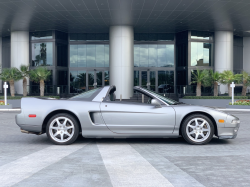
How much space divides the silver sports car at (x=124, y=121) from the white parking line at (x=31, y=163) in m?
0.47

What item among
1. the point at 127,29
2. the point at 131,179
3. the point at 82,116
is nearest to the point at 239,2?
the point at 127,29

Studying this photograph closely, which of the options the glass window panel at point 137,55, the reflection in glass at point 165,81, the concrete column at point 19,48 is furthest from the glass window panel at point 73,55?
the reflection in glass at point 165,81

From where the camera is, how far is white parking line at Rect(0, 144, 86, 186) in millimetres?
3984

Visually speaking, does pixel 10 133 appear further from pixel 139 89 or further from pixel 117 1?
pixel 117 1

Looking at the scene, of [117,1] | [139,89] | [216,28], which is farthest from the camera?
[216,28]

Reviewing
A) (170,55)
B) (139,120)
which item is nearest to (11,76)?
(170,55)

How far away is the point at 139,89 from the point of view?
273 inches

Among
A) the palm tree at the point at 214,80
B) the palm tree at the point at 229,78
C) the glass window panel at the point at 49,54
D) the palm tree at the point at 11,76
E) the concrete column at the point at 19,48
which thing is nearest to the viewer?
the palm tree at the point at 229,78

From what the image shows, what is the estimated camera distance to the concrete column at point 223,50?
29406 mm

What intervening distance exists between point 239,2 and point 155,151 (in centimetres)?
1686

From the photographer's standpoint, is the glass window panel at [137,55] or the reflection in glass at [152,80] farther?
the glass window panel at [137,55]

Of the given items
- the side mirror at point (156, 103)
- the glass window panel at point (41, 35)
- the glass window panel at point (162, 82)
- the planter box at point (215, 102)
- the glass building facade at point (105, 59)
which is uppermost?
the glass window panel at point (41, 35)

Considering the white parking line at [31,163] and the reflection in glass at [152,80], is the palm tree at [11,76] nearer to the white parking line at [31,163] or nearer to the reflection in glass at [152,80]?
the reflection in glass at [152,80]

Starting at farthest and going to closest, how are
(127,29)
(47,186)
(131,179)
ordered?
(127,29), (131,179), (47,186)
